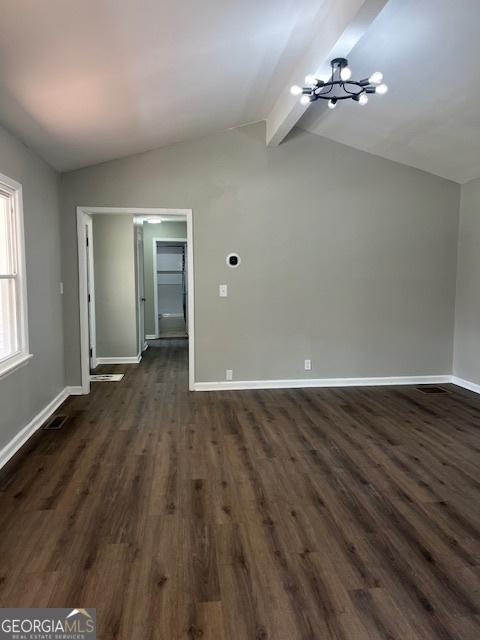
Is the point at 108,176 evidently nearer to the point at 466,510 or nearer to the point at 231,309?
the point at 231,309

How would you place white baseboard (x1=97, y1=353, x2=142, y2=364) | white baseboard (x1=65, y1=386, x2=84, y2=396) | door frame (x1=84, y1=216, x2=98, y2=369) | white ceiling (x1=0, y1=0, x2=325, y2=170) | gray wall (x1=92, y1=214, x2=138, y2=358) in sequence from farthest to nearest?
white baseboard (x1=97, y1=353, x2=142, y2=364) → gray wall (x1=92, y1=214, x2=138, y2=358) → door frame (x1=84, y1=216, x2=98, y2=369) → white baseboard (x1=65, y1=386, x2=84, y2=396) → white ceiling (x1=0, y1=0, x2=325, y2=170)

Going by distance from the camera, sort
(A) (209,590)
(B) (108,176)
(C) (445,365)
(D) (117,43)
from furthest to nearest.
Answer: (C) (445,365)
(B) (108,176)
(D) (117,43)
(A) (209,590)

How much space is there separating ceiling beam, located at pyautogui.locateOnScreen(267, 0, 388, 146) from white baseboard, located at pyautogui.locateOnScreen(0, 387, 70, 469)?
3.62 metres

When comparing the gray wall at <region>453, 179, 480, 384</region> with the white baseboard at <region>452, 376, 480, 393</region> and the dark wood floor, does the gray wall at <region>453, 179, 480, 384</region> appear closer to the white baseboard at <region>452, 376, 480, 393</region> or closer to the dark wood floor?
the white baseboard at <region>452, 376, 480, 393</region>

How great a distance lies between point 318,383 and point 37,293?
3.30 m

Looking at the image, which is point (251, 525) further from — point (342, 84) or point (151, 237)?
point (151, 237)

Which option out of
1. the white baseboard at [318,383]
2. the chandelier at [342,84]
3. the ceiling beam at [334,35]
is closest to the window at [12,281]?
the white baseboard at [318,383]

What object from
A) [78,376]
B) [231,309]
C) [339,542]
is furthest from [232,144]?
[339,542]

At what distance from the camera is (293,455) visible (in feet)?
10.5

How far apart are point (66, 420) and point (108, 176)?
2679mm

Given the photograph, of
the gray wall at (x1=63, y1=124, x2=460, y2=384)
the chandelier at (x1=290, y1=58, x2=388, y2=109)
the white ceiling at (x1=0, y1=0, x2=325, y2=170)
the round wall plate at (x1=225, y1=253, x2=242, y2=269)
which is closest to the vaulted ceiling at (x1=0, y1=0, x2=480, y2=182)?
the white ceiling at (x1=0, y1=0, x2=325, y2=170)

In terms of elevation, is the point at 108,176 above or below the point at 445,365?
above

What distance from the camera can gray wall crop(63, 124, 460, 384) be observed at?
15.5 feet

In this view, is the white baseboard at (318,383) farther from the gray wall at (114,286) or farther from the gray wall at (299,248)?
the gray wall at (114,286)
